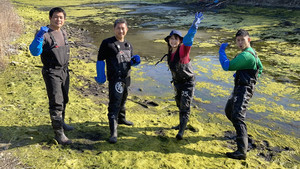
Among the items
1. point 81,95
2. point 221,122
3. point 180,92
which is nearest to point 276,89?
point 221,122

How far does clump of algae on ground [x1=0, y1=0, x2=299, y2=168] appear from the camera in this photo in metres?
3.48

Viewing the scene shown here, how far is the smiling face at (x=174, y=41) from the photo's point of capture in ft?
12.6

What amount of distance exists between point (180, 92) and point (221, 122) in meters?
1.59

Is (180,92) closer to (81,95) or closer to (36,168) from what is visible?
(36,168)

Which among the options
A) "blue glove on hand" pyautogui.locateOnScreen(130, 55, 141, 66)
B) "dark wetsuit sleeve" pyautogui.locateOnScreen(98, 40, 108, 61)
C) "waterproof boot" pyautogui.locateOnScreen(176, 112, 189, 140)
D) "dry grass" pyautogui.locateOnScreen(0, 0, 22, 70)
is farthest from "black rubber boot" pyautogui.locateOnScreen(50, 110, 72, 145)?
"dry grass" pyautogui.locateOnScreen(0, 0, 22, 70)

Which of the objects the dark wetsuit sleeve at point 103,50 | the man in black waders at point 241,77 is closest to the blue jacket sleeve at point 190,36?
the man in black waders at point 241,77

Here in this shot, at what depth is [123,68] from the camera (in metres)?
3.86

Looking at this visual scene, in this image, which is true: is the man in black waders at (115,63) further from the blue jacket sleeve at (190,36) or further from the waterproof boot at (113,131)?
the blue jacket sleeve at (190,36)

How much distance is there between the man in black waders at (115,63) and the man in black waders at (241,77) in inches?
58.3

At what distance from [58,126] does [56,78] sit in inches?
28.8

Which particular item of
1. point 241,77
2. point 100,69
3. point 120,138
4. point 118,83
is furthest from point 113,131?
point 241,77

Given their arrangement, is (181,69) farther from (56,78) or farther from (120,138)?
(56,78)

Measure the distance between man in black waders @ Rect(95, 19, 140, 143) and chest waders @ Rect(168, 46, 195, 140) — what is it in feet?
2.10

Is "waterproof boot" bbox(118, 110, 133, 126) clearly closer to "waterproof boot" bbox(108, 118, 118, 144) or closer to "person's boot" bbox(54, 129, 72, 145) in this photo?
"waterproof boot" bbox(108, 118, 118, 144)
